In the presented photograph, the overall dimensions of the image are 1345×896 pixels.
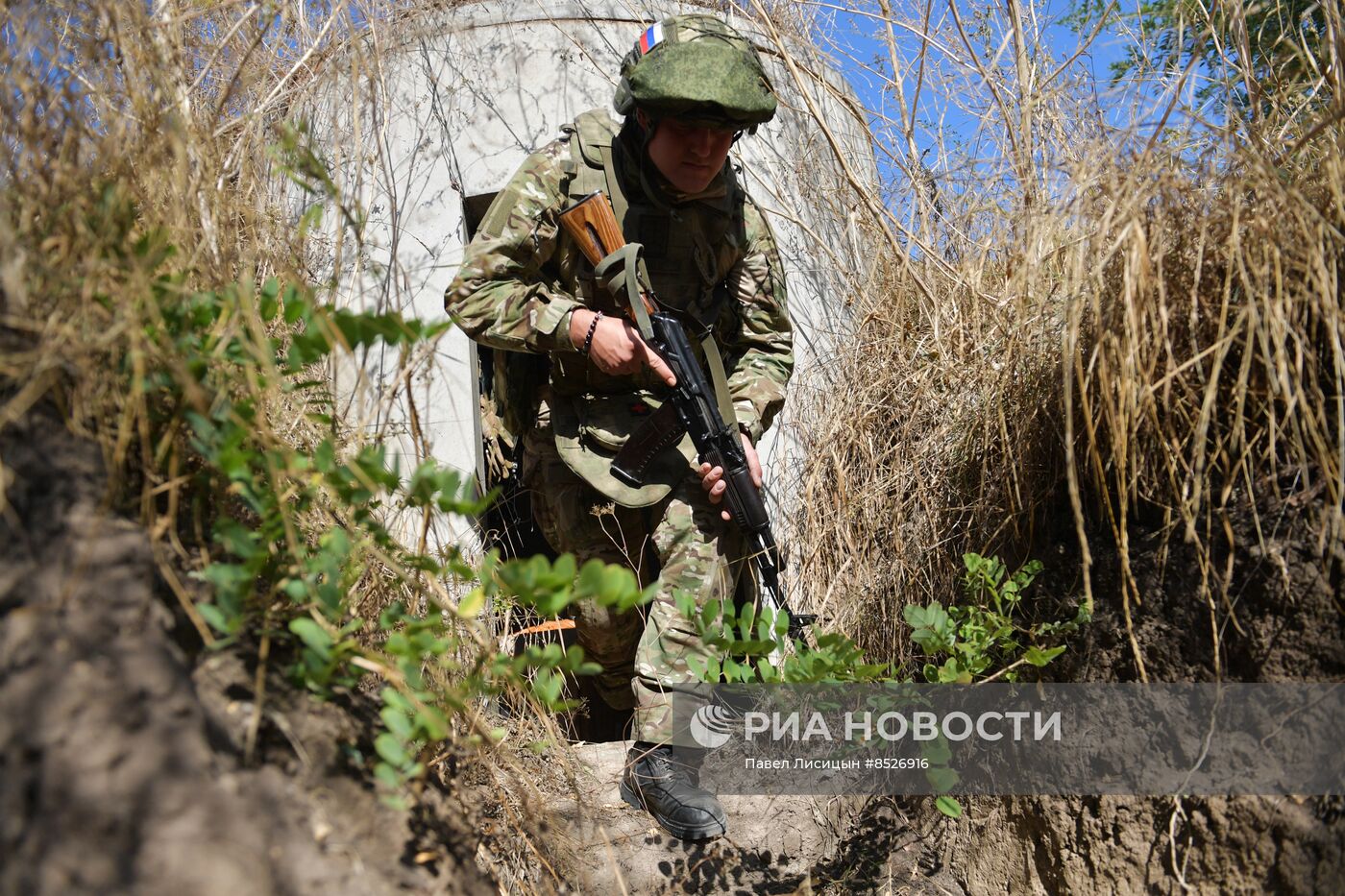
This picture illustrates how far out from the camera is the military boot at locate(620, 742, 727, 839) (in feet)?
7.73

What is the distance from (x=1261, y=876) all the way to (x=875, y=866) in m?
0.83

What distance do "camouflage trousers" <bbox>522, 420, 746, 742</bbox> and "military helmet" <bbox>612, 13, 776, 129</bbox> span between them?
97cm

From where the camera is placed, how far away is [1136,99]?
2188 mm

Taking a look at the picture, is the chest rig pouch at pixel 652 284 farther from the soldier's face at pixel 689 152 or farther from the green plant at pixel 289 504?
the green plant at pixel 289 504

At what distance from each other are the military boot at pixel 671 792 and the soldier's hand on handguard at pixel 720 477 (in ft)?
2.16

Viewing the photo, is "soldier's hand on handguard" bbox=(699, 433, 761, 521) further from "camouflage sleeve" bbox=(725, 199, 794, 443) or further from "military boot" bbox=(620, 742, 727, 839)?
"military boot" bbox=(620, 742, 727, 839)

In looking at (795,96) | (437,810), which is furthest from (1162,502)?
(795,96)

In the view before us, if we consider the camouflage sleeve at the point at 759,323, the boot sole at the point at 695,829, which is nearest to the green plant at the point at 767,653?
the boot sole at the point at 695,829

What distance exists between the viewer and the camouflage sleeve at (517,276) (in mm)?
2549

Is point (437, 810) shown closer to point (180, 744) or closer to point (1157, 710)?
point (180, 744)

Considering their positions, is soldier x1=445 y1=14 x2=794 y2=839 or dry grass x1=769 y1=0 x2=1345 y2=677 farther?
soldier x1=445 y1=14 x2=794 y2=839

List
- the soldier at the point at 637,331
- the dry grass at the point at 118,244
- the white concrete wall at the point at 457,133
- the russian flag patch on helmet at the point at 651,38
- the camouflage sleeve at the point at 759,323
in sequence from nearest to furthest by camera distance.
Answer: the dry grass at the point at 118,244, the soldier at the point at 637,331, the russian flag patch on helmet at the point at 651,38, the camouflage sleeve at the point at 759,323, the white concrete wall at the point at 457,133

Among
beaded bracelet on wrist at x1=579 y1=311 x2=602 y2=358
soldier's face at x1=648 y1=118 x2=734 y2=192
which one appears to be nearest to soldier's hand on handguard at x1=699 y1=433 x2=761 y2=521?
beaded bracelet on wrist at x1=579 y1=311 x2=602 y2=358

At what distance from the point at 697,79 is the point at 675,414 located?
86 centimetres
